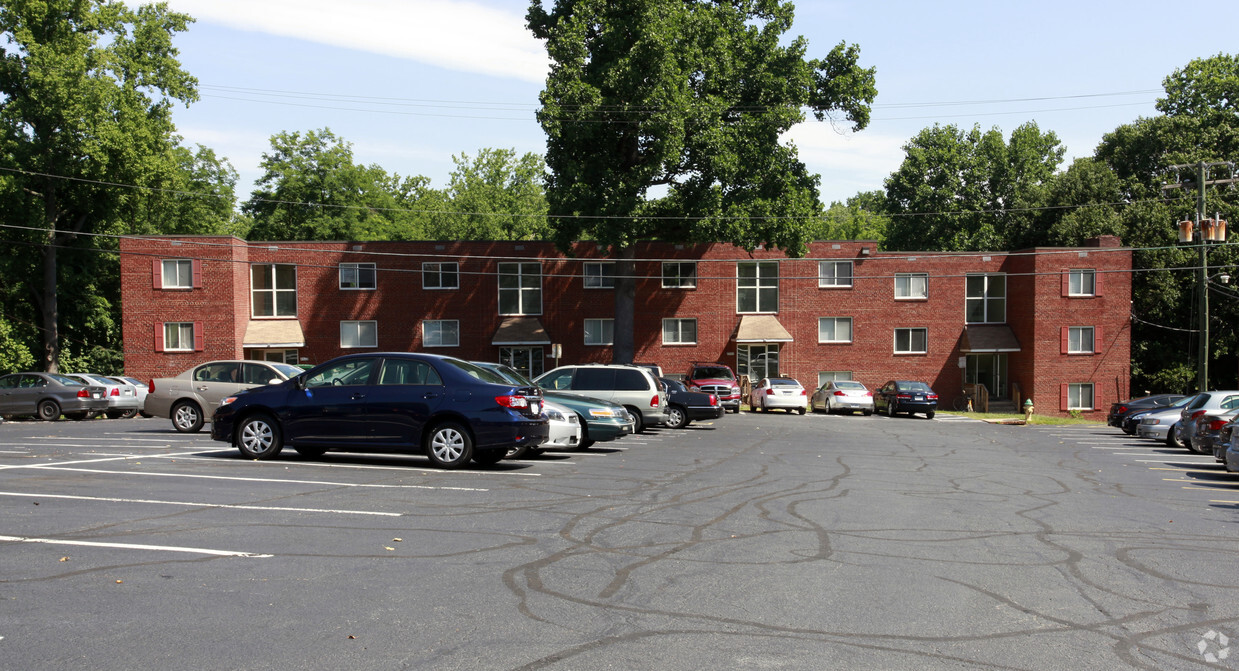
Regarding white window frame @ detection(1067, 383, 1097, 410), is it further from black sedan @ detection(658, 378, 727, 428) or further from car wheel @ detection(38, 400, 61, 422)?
car wheel @ detection(38, 400, 61, 422)

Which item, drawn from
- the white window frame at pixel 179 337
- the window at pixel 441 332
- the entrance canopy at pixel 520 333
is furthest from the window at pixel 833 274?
the white window frame at pixel 179 337

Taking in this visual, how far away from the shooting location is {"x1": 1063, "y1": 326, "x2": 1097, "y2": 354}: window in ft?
154

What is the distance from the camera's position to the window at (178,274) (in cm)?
4359

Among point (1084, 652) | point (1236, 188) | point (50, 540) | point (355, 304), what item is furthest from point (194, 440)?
point (1236, 188)

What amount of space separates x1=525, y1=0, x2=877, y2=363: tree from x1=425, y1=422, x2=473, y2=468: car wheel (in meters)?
24.5

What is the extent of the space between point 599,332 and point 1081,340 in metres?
23.7

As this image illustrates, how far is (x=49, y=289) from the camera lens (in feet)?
151

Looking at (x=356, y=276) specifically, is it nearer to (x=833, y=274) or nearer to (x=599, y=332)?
(x=599, y=332)

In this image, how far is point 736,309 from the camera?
4772cm

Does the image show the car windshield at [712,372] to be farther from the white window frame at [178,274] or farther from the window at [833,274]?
the white window frame at [178,274]

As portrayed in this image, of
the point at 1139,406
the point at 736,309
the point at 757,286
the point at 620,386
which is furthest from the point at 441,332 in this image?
the point at 1139,406

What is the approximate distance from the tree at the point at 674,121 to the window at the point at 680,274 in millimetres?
5210

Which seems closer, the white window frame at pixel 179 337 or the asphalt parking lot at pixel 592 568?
the asphalt parking lot at pixel 592 568

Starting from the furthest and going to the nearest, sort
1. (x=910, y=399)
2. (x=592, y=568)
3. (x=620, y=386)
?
(x=910, y=399) → (x=620, y=386) → (x=592, y=568)
